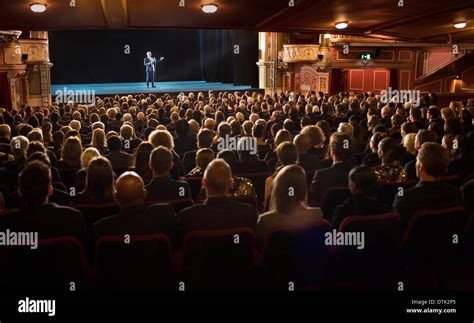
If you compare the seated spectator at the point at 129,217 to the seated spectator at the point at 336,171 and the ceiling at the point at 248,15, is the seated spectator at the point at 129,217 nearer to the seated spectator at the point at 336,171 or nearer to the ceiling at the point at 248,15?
the seated spectator at the point at 336,171

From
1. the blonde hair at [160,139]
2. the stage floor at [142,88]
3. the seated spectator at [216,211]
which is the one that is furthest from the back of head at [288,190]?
the stage floor at [142,88]

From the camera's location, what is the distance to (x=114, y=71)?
2544 cm

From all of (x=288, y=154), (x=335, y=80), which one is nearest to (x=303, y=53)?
(x=335, y=80)

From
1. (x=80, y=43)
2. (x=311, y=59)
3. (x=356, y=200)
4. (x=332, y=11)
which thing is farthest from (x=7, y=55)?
(x=80, y=43)

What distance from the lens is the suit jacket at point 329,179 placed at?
412 centimetres

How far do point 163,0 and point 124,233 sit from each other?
4706 millimetres

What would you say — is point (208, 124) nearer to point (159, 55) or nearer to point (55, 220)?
point (55, 220)

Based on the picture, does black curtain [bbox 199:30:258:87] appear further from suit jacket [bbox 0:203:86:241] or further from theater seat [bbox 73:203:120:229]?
suit jacket [bbox 0:203:86:241]

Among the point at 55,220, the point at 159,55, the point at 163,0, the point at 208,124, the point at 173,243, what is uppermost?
the point at 159,55

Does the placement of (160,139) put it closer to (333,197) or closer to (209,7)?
(333,197)

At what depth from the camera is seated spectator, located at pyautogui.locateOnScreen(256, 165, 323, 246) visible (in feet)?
9.62

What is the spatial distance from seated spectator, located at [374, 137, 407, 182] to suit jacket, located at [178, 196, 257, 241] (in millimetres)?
1747

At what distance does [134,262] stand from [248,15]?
252 inches

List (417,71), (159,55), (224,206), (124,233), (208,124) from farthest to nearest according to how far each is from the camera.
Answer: (159,55) < (417,71) < (208,124) < (224,206) < (124,233)
